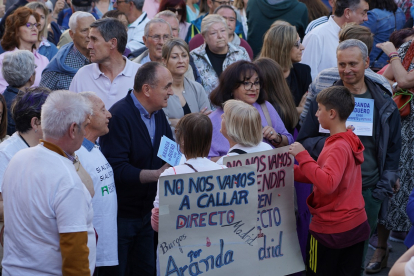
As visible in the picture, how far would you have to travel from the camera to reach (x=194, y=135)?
143 inches

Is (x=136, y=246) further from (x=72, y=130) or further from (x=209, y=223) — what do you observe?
(x=72, y=130)

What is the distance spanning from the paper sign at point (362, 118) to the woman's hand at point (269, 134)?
1.28 ft

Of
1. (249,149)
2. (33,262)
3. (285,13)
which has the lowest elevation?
(33,262)

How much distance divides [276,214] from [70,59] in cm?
320

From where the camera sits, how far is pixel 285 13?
8.25 metres

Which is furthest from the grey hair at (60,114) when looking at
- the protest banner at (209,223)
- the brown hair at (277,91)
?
the brown hair at (277,91)

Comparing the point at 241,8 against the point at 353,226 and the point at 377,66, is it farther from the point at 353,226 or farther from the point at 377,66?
the point at 353,226

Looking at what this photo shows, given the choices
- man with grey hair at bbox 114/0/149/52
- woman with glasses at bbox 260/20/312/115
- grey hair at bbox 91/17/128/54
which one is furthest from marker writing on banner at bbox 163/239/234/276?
man with grey hair at bbox 114/0/149/52

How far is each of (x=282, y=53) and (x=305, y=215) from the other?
6.74 ft

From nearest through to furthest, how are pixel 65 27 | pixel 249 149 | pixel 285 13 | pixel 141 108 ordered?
pixel 249 149 → pixel 141 108 → pixel 285 13 → pixel 65 27

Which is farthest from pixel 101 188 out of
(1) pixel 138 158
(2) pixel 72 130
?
(2) pixel 72 130

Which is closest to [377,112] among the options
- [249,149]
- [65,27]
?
[249,149]

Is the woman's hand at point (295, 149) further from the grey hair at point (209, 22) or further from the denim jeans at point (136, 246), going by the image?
the grey hair at point (209, 22)

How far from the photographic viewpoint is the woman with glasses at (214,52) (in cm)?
642
